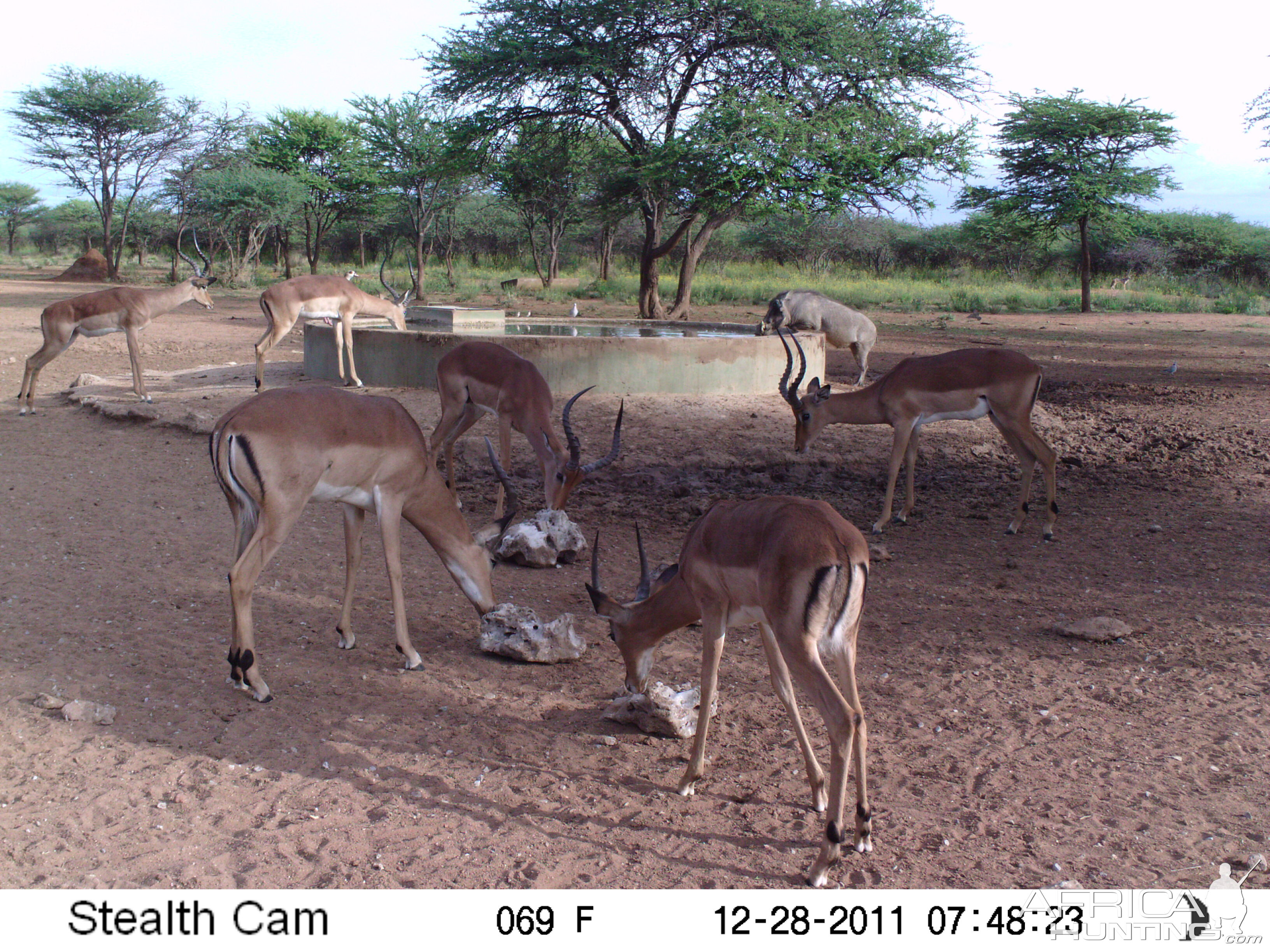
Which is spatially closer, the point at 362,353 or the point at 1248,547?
the point at 1248,547

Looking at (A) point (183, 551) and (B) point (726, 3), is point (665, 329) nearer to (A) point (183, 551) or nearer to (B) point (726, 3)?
(B) point (726, 3)

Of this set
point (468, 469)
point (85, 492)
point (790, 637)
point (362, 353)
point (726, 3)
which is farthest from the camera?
point (726, 3)

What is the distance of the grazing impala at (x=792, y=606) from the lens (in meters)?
3.06

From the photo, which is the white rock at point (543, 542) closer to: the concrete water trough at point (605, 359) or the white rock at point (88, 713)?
the white rock at point (88, 713)

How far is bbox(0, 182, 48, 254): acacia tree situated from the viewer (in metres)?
53.3

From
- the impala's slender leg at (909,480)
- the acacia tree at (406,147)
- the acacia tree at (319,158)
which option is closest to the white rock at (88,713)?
the impala's slender leg at (909,480)

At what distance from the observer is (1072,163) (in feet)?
84.1

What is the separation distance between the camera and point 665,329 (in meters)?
13.6

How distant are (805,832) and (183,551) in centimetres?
432

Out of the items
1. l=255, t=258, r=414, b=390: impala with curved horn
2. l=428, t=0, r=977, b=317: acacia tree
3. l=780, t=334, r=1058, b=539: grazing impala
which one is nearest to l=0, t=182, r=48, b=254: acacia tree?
l=428, t=0, r=977, b=317: acacia tree

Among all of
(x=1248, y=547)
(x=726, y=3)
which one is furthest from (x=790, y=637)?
(x=726, y=3)

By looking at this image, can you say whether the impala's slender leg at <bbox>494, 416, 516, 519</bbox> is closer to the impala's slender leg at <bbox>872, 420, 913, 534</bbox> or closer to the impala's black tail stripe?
the impala's slender leg at <bbox>872, 420, 913, 534</bbox>

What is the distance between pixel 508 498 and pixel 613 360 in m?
4.51

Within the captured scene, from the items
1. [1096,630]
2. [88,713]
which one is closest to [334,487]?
[88,713]
